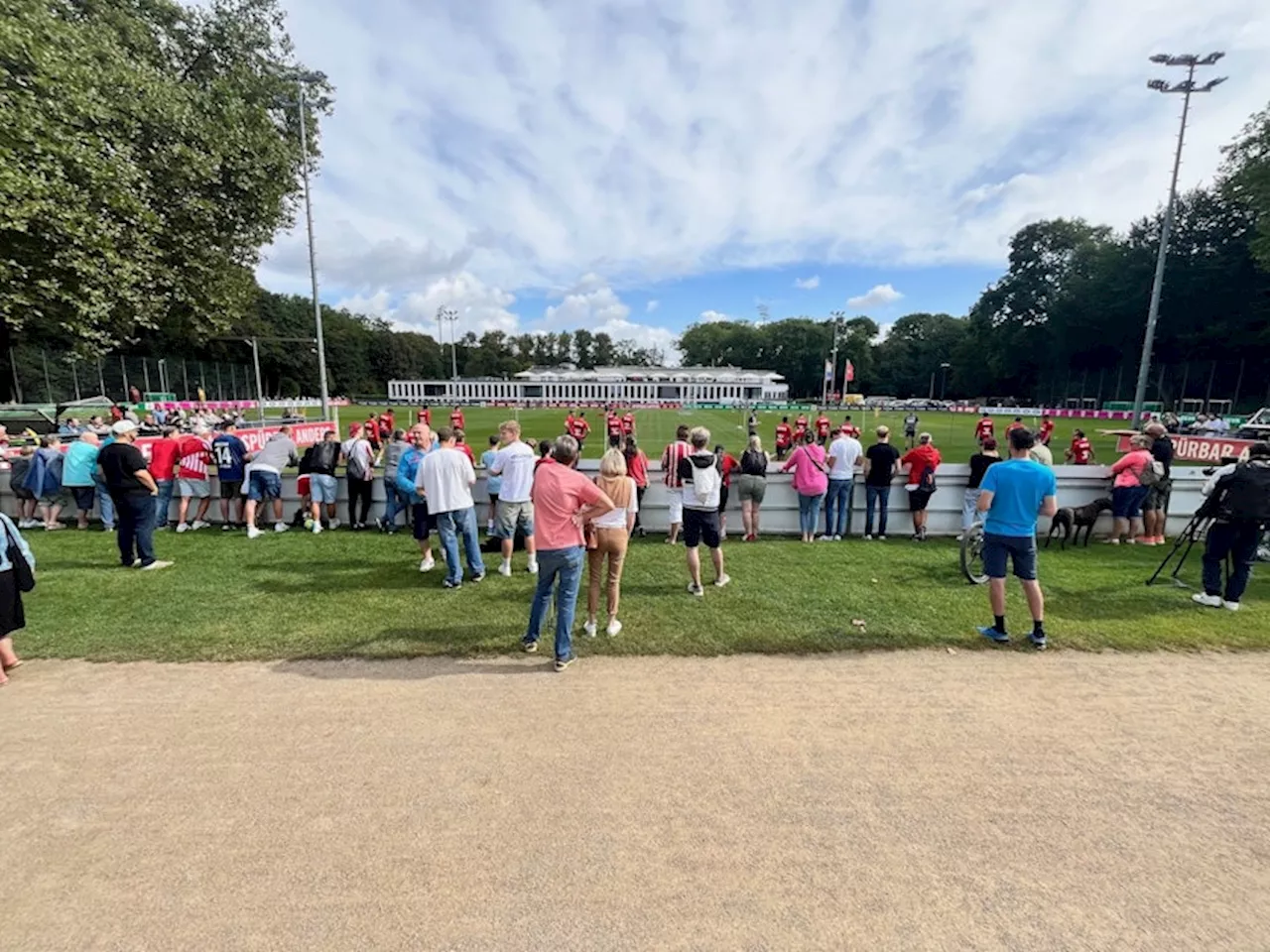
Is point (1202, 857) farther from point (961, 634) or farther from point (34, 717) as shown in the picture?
point (34, 717)

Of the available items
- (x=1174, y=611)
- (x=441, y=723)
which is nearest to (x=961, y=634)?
(x=1174, y=611)

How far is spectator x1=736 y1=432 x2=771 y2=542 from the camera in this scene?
9.41 m

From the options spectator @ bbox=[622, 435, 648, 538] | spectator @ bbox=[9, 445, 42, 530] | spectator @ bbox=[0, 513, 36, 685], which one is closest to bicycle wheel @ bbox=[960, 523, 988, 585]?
spectator @ bbox=[622, 435, 648, 538]

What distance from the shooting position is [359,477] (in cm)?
977

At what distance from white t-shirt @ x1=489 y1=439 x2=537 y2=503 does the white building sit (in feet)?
254

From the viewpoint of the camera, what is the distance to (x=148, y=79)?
17.2 metres

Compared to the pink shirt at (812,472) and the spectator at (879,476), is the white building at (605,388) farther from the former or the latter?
the pink shirt at (812,472)

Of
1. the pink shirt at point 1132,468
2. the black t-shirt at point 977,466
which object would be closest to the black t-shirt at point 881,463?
the black t-shirt at point 977,466

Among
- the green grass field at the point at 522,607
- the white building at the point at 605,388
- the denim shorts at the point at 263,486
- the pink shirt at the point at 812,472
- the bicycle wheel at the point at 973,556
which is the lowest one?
the green grass field at the point at 522,607

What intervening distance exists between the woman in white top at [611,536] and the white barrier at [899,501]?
436cm

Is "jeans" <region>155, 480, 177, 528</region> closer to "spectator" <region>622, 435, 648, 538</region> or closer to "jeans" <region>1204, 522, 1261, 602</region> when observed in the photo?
"spectator" <region>622, 435, 648, 538</region>

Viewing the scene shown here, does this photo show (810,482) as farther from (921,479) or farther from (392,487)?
(392,487)

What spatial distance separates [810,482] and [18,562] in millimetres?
9395

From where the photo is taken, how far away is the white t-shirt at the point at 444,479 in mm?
6711
